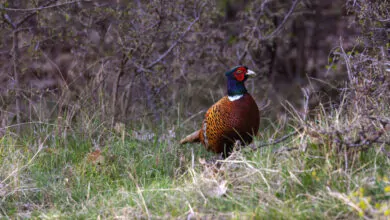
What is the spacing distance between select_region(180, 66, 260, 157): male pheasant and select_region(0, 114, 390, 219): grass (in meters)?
0.41

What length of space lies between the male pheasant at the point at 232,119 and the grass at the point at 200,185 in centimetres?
41

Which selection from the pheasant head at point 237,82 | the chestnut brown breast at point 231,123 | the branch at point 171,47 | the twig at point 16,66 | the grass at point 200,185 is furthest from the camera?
the branch at point 171,47

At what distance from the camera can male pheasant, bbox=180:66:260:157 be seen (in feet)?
16.7

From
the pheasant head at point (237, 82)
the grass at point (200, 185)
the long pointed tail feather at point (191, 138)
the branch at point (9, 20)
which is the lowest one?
the long pointed tail feather at point (191, 138)

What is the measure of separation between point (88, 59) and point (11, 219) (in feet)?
10.8

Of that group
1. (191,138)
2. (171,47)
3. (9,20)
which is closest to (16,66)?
(9,20)

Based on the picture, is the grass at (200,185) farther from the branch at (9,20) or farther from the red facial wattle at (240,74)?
the branch at (9,20)

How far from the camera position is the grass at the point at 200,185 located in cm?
327

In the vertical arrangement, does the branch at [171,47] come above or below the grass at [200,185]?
above

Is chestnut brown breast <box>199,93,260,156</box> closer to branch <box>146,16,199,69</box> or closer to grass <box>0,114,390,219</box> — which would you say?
grass <box>0,114,390,219</box>

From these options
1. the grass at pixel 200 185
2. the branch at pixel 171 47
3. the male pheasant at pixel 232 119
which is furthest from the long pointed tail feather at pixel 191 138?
the branch at pixel 171 47

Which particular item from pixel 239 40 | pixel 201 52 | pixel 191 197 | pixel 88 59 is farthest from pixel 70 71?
pixel 191 197

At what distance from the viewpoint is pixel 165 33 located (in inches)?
265

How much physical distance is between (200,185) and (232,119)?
150cm
